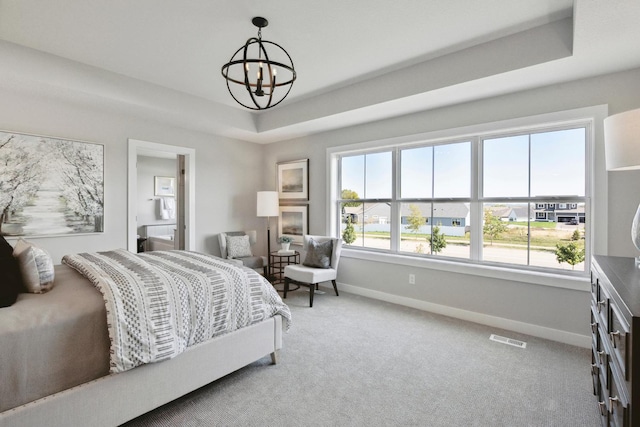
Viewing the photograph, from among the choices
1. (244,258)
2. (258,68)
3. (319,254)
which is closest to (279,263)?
(244,258)

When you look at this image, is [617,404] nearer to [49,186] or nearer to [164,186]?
[49,186]

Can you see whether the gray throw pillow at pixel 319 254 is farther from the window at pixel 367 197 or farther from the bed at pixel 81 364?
the bed at pixel 81 364

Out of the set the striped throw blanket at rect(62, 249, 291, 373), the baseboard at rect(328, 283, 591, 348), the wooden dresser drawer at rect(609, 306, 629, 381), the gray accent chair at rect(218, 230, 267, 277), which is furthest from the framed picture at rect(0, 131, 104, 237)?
the wooden dresser drawer at rect(609, 306, 629, 381)

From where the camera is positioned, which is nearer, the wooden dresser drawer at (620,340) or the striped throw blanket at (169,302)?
the wooden dresser drawer at (620,340)

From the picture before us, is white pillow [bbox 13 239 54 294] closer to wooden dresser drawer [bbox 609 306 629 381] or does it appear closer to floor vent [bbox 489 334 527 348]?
wooden dresser drawer [bbox 609 306 629 381]

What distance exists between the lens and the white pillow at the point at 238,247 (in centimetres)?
489

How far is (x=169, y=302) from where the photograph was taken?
191 centimetres

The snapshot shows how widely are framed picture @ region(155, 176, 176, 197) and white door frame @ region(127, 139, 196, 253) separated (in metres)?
2.84

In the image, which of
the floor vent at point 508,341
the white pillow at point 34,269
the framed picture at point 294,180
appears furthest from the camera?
the framed picture at point 294,180

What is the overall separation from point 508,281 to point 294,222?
10.7 ft

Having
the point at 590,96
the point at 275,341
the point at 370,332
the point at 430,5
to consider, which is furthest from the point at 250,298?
the point at 590,96

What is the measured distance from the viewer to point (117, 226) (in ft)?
13.0

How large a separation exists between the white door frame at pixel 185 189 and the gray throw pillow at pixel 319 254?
1.83 meters

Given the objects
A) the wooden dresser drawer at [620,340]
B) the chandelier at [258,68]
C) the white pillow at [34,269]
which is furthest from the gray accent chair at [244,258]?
the wooden dresser drawer at [620,340]
